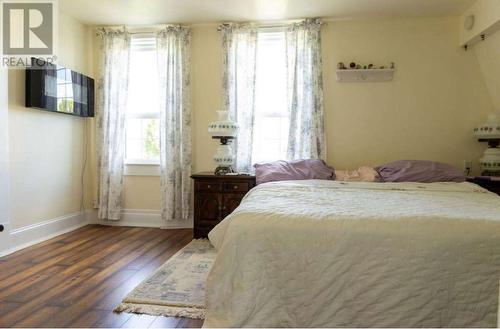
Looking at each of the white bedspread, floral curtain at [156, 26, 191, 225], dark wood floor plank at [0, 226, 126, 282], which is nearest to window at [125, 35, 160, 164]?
floral curtain at [156, 26, 191, 225]

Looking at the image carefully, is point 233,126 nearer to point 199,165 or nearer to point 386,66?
point 199,165

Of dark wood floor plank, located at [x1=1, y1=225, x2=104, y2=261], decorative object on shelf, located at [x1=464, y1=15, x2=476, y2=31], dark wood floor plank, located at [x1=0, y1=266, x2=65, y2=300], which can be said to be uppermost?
decorative object on shelf, located at [x1=464, y1=15, x2=476, y2=31]

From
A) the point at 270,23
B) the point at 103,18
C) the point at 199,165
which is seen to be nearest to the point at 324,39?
the point at 270,23

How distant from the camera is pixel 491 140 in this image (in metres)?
3.50

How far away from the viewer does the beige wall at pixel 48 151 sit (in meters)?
3.24

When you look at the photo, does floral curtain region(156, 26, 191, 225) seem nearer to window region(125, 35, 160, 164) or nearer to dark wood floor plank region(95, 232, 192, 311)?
window region(125, 35, 160, 164)

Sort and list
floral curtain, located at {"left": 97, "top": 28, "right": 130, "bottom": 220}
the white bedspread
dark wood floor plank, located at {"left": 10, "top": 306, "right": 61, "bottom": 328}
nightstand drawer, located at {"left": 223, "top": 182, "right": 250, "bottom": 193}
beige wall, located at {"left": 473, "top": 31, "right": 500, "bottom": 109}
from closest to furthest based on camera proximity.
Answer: the white bedspread, dark wood floor plank, located at {"left": 10, "top": 306, "right": 61, "bottom": 328}, beige wall, located at {"left": 473, "top": 31, "right": 500, "bottom": 109}, nightstand drawer, located at {"left": 223, "top": 182, "right": 250, "bottom": 193}, floral curtain, located at {"left": 97, "top": 28, "right": 130, "bottom": 220}

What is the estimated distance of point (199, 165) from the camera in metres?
4.18

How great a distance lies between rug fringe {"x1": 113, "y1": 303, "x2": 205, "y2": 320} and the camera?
197 cm

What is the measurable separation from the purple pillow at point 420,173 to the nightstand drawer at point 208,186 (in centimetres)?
166

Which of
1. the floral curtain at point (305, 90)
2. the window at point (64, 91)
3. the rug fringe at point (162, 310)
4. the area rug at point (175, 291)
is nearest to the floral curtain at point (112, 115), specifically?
the window at point (64, 91)

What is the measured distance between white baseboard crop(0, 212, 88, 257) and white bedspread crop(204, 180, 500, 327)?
2449 mm

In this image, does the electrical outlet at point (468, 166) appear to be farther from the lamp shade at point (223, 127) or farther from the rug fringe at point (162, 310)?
the rug fringe at point (162, 310)

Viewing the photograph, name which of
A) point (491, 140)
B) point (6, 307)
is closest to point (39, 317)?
point (6, 307)
